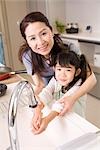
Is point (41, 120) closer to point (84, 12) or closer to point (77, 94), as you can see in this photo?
Result: point (77, 94)

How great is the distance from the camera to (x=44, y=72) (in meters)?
1.27

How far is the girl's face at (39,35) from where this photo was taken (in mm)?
1007

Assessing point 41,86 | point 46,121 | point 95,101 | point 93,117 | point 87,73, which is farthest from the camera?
point 95,101

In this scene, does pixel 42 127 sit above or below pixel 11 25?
below

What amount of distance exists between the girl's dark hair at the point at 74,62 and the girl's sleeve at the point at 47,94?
0.11 meters

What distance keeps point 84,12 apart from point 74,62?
96.0 inches

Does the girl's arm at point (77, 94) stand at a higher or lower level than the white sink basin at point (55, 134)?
higher

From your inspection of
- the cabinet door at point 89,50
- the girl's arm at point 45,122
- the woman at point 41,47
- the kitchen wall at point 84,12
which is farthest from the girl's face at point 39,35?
the kitchen wall at point 84,12

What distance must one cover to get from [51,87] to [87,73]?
212 millimetres

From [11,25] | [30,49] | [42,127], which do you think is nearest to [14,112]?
[42,127]

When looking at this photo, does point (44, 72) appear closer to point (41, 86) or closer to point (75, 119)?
point (41, 86)

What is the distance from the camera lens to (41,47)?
3.40 feet

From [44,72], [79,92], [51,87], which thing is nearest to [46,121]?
[79,92]

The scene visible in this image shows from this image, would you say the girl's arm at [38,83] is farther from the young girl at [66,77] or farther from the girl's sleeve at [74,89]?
the girl's sleeve at [74,89]
